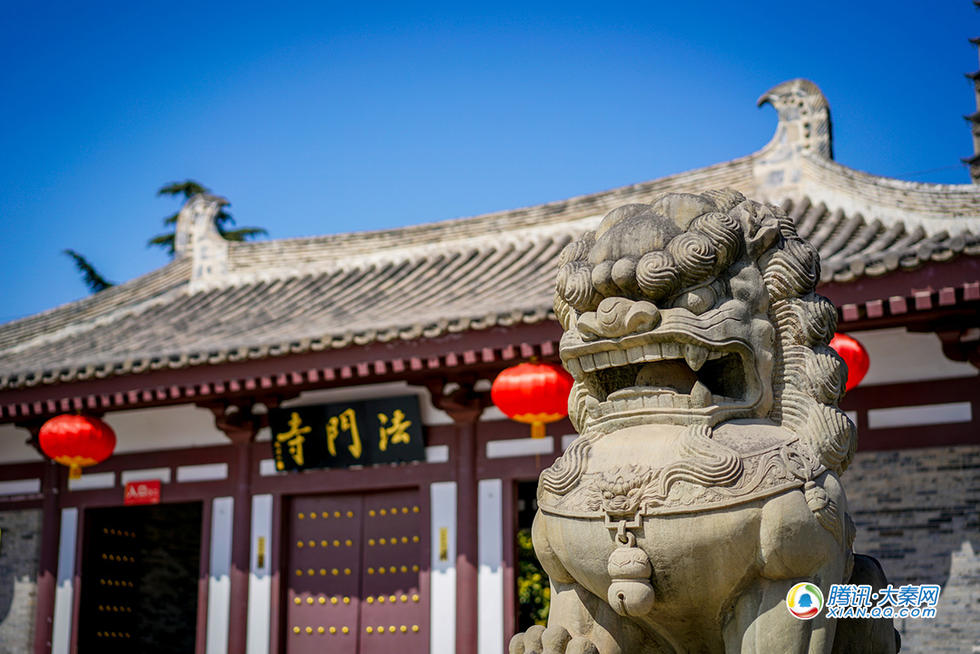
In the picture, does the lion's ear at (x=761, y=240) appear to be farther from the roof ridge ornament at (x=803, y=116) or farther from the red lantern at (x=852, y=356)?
the roof ridge ornament at (x=803, y=116)

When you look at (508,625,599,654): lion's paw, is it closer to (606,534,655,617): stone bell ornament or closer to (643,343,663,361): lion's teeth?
(606,534,655,617): stone bell ornament

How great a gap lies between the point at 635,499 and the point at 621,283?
67 cm

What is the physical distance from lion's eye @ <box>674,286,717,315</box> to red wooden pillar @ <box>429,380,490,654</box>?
4.99 metres

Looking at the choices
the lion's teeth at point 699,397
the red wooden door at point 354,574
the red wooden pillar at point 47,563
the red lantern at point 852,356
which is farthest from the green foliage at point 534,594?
the lion's teeth at point 699,397

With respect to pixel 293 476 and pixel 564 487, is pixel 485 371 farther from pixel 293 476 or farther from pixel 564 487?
pixel 564 487

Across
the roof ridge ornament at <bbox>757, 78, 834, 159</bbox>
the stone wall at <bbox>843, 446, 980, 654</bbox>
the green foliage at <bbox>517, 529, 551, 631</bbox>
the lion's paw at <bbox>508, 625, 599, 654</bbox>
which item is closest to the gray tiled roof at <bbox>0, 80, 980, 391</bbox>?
the roof ridge ornament at <bbox>757, 78, 834, 159</bbox>

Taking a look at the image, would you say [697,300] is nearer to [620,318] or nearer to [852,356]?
[620,318]

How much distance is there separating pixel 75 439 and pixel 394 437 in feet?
8.90

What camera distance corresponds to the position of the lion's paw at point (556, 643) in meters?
3.20

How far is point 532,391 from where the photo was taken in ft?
23.4

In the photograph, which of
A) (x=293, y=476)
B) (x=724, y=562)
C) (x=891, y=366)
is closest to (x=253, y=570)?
(x=293, y=476)

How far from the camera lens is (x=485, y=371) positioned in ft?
26.7

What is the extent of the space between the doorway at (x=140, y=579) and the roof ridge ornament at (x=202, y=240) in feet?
9.22

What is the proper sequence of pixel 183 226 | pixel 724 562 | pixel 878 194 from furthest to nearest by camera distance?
pixel 183 226, pixel 878 194, pixel 724 562
